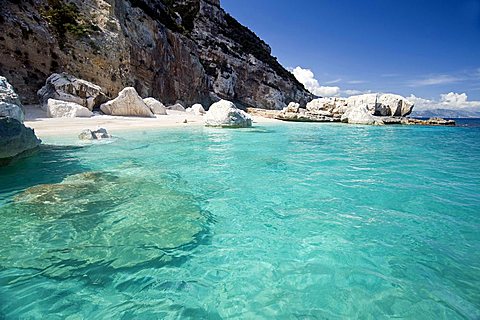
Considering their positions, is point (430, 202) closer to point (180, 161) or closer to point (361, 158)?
point (361, 158)

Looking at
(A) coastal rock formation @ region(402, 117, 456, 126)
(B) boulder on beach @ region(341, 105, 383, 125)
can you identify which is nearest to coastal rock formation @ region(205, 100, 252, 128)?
(B) boulder on beach @ region(341, 105, 383, 125)

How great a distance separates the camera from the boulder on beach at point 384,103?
42688mm

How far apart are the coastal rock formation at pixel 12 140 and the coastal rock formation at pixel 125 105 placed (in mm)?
14901

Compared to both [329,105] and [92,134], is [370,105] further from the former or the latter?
[92,134]

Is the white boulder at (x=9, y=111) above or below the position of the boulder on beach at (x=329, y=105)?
below

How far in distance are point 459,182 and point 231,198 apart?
599 centimetres

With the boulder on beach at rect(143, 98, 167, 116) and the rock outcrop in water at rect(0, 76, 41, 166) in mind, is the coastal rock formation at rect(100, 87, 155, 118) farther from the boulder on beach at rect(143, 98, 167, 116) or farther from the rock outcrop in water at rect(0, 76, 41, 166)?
the rock outcrop in water at rect(0, 76, 41, 166)

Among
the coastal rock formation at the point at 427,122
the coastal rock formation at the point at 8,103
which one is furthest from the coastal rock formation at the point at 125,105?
the coastal rock formation at the point at 427,122

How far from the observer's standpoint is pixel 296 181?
636cm

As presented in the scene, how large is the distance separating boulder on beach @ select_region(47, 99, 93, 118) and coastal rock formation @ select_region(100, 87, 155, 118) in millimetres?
2656

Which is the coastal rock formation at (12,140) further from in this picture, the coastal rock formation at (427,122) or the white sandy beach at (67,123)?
the coastal rock formation at (427,122)

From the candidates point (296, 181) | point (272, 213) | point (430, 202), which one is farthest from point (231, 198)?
point (430, 202)

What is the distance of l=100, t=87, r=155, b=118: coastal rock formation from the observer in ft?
70.3

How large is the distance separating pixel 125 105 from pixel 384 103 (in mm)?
40686
